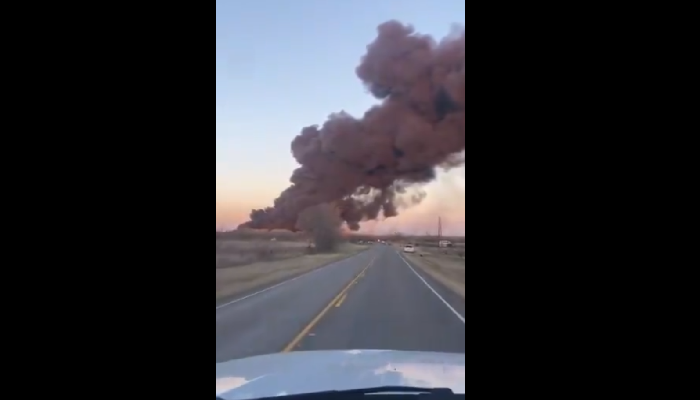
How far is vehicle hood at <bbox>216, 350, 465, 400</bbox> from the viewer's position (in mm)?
3897

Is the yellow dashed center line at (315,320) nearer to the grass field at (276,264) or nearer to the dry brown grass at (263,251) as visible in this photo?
the grass field at (276,264)

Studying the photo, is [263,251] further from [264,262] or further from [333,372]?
[333,372]

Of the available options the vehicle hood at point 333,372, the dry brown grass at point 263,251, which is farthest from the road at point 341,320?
the dry brown grass at point 263,251

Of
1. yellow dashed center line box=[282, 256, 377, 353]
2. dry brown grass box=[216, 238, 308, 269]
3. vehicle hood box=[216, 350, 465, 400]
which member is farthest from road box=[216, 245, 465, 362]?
dry brown grass box=[216, 238, 308, 269]

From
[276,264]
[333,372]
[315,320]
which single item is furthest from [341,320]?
[276,264]

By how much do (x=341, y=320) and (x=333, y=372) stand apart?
823cm

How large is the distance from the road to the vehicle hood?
2056 millimetres

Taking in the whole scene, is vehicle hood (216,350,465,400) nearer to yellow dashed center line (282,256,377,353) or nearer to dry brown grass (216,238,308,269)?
yellow dashed center line (282,256,377,353)

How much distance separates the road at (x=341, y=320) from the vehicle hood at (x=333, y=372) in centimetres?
206

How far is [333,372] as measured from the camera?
4.34 meters

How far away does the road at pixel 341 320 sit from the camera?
9.65 meters
